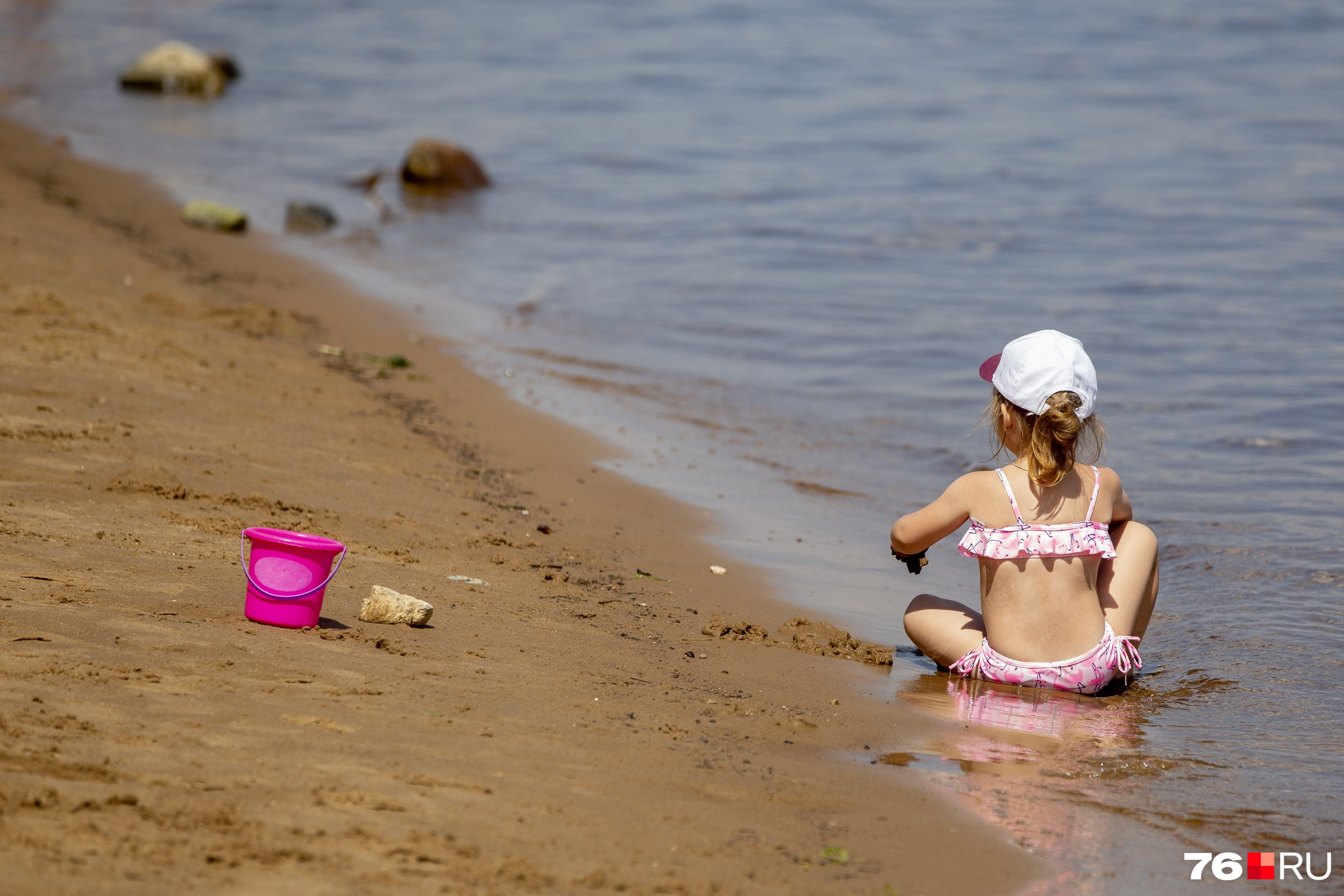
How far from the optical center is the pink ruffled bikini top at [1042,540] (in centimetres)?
412

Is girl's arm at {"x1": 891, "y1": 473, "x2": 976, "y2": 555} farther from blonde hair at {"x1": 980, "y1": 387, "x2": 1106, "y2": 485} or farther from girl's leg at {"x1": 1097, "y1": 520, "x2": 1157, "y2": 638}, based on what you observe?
girl's leg at {"x1": 1097, "y1": 520, "x2": 1157, "y2": 638}

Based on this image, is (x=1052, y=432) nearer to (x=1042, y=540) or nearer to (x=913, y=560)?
(x=1042, y=540)

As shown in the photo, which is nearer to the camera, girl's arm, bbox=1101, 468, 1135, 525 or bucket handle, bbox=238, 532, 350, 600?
bucket handle, bbox=238, 532, 350, 600

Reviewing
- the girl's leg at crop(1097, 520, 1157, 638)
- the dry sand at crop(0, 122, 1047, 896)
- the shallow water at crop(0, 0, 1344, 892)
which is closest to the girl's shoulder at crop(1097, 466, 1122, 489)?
the girl's leg at crop(1097, 520, 1157, 638)

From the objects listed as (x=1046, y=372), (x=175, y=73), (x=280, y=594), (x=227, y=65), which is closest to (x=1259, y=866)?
(x=1046, y=372)

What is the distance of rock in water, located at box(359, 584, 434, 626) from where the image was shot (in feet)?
12.7

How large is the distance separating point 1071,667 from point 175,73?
21302mm

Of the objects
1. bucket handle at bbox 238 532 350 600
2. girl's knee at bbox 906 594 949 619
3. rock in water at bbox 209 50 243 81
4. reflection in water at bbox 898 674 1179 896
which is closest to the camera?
reflection in water at bbox 898 674 1179 896

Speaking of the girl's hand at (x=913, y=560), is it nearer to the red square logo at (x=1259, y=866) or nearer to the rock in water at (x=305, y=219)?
the red square logo at (x=1259, y=866)

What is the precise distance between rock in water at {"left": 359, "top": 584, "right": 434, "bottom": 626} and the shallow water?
66.0 inches

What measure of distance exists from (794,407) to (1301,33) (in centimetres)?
2100

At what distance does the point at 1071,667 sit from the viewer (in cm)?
421

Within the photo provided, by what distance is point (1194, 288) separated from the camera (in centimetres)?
1067

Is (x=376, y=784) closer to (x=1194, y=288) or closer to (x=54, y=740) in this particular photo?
(x=54, y=740)
